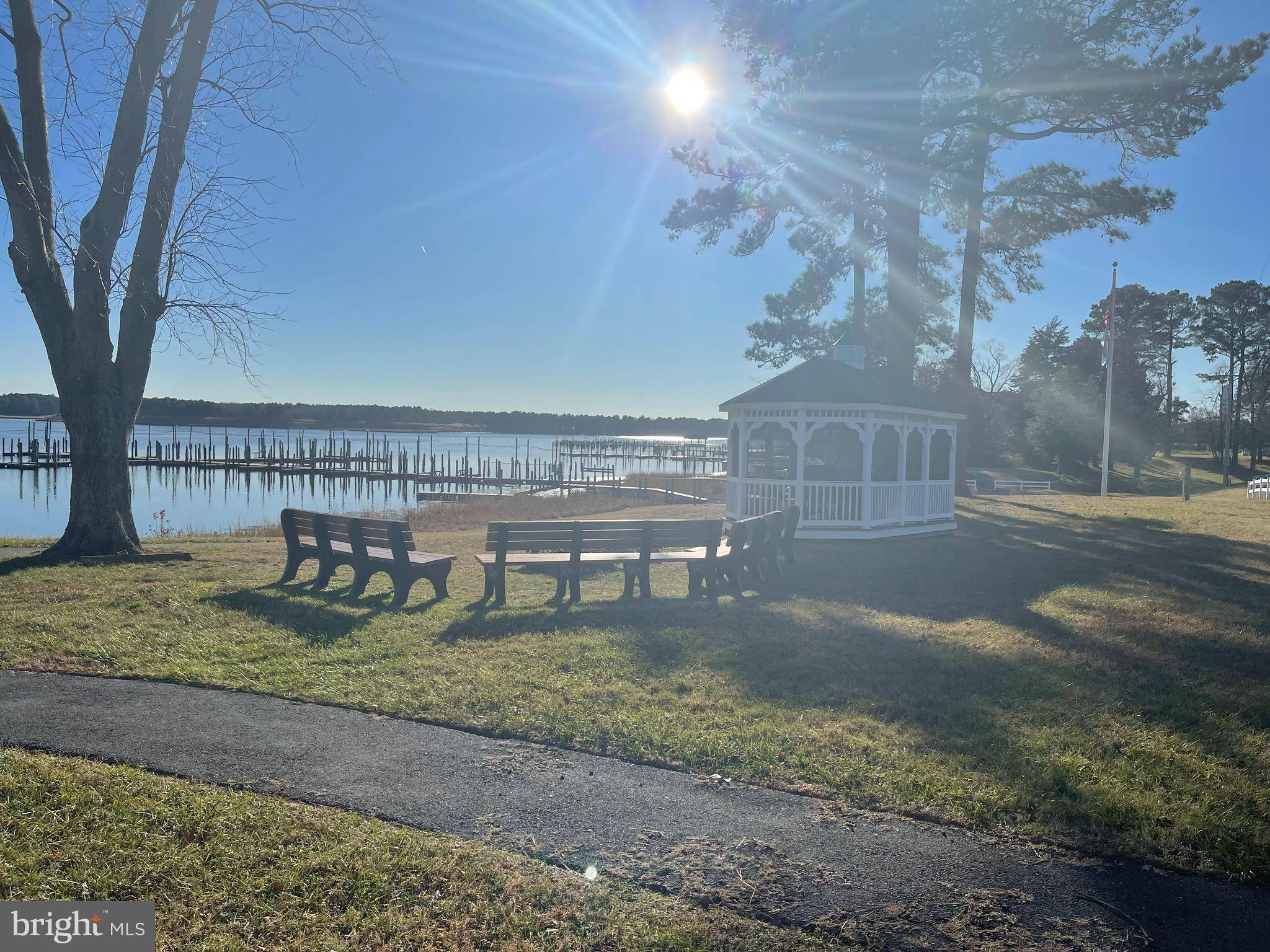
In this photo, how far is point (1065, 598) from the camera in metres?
9.69

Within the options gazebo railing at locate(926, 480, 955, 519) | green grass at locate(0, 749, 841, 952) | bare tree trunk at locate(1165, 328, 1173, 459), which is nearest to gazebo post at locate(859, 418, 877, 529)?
gazebo railing at locate(926, 480, 955, 519)

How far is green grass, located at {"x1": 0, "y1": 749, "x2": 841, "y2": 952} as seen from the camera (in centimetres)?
287

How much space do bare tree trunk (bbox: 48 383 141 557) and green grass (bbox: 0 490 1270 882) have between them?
3.06ft

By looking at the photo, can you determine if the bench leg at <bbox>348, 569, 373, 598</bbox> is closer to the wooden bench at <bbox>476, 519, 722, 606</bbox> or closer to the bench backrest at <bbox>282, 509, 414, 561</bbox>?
the bench backrest at <bbox>282, 509, 414, 561</bbox>

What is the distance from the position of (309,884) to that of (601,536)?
5.95 metres

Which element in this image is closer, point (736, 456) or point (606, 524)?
point (606, 524)

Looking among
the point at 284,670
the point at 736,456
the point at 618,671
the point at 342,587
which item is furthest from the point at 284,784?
the point at 736,456

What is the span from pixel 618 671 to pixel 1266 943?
3.99m

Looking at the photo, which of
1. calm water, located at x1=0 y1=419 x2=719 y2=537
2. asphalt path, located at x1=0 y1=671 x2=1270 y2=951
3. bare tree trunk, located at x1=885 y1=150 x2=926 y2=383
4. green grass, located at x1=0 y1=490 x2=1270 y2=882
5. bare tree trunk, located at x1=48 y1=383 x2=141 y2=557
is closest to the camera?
asphalt path, located at x1=0 y1=671 x2=1270 y2=951

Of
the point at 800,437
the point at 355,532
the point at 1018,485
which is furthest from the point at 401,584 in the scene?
the point at 1018,485

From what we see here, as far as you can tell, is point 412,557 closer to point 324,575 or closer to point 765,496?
point 324,575

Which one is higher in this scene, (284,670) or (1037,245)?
(1037,245)

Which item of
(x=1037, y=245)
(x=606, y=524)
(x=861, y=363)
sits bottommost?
(x=606, y=524)

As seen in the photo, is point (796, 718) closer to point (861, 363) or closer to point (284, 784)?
point (284, 784)
